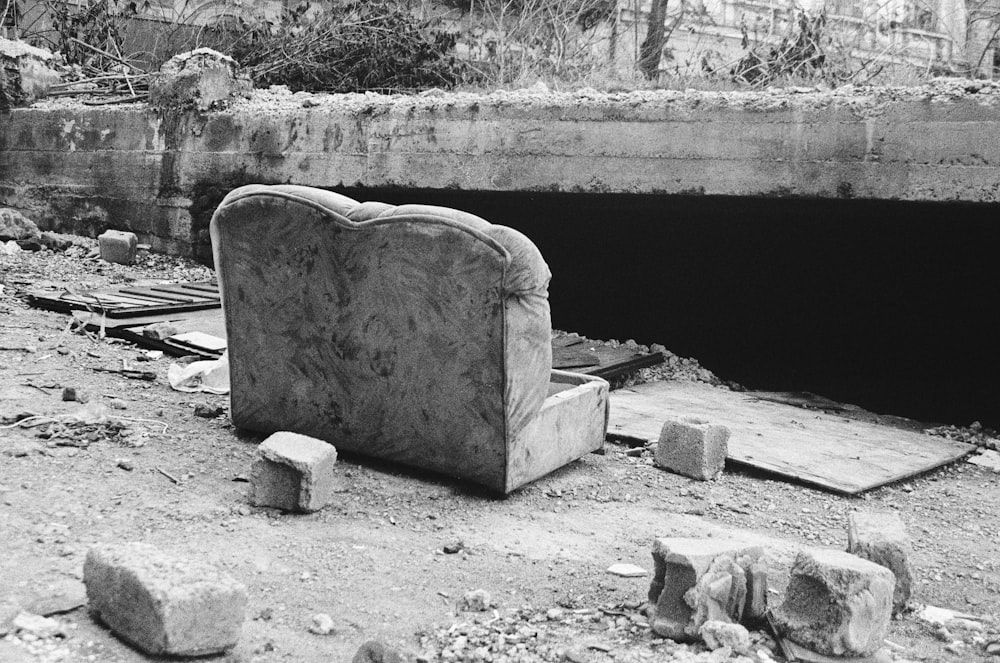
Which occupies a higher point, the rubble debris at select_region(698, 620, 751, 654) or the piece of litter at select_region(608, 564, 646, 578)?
the rubble debris at select_region(698, 620, 751, 654)

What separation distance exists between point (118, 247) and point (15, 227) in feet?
3.77

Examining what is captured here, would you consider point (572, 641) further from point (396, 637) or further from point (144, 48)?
point (144, 48)

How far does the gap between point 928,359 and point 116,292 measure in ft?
20.4

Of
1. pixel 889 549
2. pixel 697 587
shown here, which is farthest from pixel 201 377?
pixel 889 549

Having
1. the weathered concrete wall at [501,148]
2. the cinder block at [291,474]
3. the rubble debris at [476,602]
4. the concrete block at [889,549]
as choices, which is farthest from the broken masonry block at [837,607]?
the weathered concrete wall at [501,148]

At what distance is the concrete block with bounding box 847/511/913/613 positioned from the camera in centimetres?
278

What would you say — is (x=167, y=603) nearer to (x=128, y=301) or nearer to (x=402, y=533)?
(x=402, y=533)

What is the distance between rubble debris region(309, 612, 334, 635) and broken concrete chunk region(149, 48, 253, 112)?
709cm

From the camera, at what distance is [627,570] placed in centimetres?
304

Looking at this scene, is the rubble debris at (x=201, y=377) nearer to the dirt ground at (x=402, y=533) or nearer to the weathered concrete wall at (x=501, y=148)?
the dirt ground at (x=402, y=533)

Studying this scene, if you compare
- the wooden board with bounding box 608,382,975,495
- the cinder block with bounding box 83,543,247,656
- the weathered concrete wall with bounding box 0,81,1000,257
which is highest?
the weathered concrete wall with bounding box 0,81,1000,257

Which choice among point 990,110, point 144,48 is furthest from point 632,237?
point 144,48

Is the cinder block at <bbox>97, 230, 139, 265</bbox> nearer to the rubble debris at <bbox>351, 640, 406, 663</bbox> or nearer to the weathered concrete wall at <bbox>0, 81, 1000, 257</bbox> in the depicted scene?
the weathered concrete wall at <bbox>0, 81, 1000, 257</bbox>

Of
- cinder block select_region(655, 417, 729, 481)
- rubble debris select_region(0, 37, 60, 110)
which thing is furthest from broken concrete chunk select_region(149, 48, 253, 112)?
cinder block select_region(655, 417, 729, 481)
